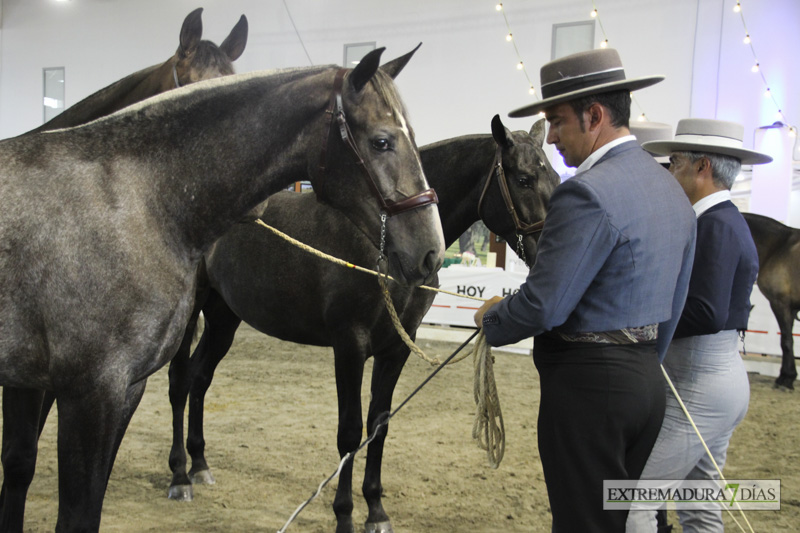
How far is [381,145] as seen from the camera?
6.33 feet

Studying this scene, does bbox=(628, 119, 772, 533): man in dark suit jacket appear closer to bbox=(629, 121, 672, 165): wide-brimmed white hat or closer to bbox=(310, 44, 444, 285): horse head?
bbox=(310, 44, 444, 285): horse head

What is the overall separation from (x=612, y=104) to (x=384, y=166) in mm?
679

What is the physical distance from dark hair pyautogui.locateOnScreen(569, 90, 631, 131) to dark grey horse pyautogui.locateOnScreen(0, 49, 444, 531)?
1.68 feet

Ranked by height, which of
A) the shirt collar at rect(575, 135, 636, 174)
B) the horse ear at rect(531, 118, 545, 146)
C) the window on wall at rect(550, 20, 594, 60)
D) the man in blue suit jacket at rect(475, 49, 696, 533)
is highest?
the window on wall at rect(550, 20, 594, 60)

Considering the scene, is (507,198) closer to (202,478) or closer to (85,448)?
(85,448)

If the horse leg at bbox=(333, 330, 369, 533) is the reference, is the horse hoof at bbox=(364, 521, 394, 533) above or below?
below

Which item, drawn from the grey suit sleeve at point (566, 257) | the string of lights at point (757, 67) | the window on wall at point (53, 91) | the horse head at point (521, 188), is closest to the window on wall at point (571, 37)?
the string of lights at point (757, 67)

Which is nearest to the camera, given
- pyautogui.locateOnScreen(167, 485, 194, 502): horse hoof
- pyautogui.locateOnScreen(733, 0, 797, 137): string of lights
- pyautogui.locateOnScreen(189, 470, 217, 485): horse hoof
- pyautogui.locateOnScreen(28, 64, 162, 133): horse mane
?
pyautogui.locateOnScreen(28, 64, 162, 133): horse mane

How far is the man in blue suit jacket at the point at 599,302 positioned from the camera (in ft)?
5.19

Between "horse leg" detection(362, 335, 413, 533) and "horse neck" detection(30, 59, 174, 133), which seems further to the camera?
"horse leg" detection(362, 335, 413, 533)

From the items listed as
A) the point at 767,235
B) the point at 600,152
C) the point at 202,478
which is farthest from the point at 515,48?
the point at 600,152

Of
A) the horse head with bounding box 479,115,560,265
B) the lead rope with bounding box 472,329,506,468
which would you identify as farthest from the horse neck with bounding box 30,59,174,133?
the lead rope with bounding box 472,329,506,468

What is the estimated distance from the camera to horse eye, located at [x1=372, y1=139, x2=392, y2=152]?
1.92 m

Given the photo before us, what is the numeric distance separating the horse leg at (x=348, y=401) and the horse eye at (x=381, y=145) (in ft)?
4.62
